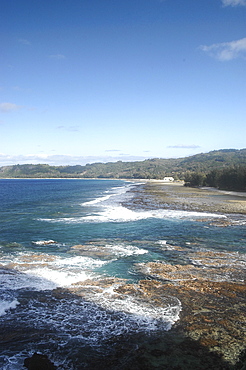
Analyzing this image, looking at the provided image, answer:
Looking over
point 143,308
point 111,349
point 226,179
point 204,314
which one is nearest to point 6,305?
point 111,349

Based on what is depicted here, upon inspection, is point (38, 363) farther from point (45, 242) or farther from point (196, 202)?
point (196, 202)

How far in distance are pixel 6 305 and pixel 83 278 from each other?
4837 mm

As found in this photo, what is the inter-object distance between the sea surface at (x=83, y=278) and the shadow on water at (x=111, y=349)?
0.16 feet

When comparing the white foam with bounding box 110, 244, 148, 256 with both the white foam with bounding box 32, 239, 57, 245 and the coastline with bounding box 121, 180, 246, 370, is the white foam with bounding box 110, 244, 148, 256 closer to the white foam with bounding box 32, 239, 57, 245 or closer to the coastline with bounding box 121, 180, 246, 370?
the coastline with bounding box 121, 180, 246, 370

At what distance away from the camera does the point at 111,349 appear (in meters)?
9.02

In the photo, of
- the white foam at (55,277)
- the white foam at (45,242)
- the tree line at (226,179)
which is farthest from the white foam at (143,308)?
the tree line at (226,179)

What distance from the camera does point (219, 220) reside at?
3519 cm

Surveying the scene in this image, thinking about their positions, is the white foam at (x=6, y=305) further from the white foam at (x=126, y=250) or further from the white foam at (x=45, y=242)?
the white foam at (x=45, y=242)

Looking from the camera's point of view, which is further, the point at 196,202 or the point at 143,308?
the point at 196,202

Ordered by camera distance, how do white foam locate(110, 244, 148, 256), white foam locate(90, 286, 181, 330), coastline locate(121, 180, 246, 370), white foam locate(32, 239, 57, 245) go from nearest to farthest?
coastline locate(121, 180, 246, 370) → white foam locate(90, 286, 181, 330) → white foam locate(110, 244, 148, 256) → white foam locate(32, 239, 57, 245)

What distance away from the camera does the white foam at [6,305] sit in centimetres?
1171

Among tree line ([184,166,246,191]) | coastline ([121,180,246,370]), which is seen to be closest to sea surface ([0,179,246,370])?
coastline ([121,180,246,370])

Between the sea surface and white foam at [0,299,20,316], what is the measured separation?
0.15 ft

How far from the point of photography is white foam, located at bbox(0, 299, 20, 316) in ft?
38.4
